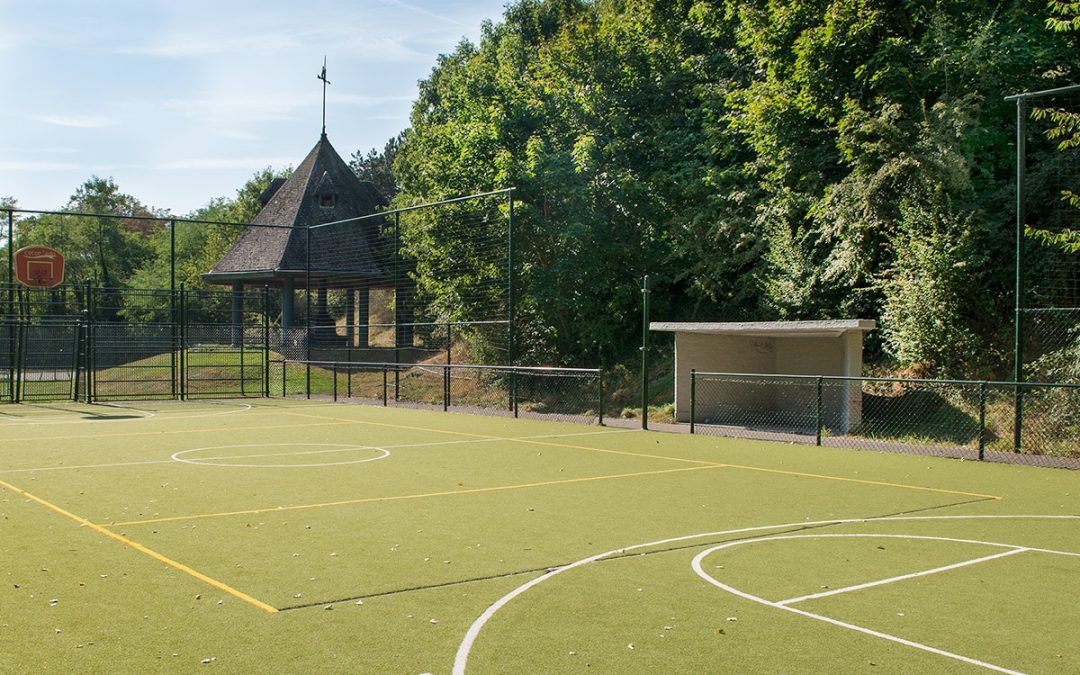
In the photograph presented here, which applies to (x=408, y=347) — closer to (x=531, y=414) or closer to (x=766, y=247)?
(x=531, y=414)

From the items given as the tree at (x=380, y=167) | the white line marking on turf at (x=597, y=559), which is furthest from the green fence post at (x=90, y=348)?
the tree at (x=380, y=167)

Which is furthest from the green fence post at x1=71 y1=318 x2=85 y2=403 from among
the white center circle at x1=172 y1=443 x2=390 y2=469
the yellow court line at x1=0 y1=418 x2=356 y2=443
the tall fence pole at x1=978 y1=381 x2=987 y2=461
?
the tall fence pole at x1=978 y1=381 x2=987 y2=461

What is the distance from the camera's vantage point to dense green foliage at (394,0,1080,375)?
1927 centimetres

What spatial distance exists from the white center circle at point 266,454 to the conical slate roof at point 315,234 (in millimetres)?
19941

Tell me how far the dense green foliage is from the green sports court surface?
25.4 feet

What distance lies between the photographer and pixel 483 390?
25188mm

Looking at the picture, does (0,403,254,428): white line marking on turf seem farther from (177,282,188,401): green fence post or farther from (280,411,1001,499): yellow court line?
(280,411,1001,499): yellow court line

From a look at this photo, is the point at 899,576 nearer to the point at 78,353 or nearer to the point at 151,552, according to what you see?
the point at 151,552

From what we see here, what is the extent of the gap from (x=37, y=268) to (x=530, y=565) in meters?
26.3

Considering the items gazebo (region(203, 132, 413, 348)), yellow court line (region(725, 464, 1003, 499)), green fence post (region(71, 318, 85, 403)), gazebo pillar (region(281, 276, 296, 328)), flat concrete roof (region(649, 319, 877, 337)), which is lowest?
yellow court line (region(725, 464, 1003, 499))

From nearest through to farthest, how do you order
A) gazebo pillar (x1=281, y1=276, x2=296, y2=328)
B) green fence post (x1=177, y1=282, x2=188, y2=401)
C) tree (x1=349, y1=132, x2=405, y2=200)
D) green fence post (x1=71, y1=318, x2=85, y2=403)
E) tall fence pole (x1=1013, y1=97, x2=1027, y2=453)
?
tall fence pole (x1=1013, y1=97, x2=1027, y2=453) → green fence post (x1=71, y1=318, x2=85, y2=403) → green fence post (x1=177, y1=282, x2=188, y2=401) → gazebo pillar (x1=281, y1=276, x2=296, y2=328) → tree (x1=349, y1=132, x2=405, y2=200)

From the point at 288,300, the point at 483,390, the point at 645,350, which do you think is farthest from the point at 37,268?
the point at 645,350

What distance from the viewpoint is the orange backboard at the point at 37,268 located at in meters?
28.0

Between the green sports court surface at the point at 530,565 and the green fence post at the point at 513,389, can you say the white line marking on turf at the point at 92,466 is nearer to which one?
the green sports court surface at the point at 530,565
